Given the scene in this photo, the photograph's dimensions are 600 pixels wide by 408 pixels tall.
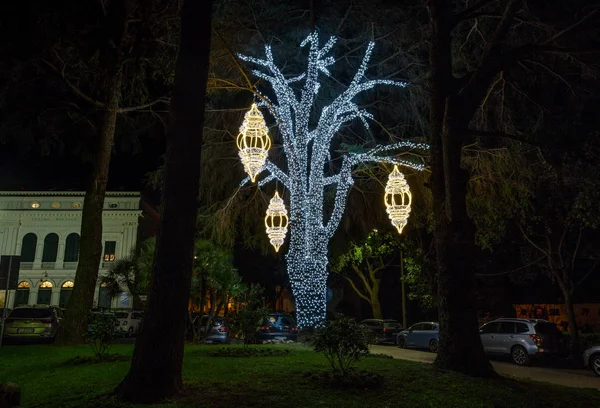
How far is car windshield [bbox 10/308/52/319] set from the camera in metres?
21.0

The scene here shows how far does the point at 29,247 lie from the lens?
43.7 m

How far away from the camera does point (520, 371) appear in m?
15.9

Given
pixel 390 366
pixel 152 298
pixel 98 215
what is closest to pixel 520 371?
pixel 390 366

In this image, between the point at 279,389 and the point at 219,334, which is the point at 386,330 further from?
the point at 279,389

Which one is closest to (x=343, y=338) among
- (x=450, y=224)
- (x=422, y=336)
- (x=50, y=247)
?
(x=450, y=224)

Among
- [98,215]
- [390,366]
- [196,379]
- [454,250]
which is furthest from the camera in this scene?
[98,215]

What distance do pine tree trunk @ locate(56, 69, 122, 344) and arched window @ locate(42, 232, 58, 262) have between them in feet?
98.4

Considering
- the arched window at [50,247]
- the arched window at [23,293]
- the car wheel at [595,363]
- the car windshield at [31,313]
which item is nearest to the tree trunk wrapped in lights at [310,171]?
the car wheel at [595,363]

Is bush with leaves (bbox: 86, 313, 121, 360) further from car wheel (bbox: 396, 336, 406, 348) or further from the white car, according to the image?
the white car

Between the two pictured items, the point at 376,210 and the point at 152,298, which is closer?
the point at 152,298

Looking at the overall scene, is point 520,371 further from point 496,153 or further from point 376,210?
point 376,210

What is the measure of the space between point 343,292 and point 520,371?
1326 inches

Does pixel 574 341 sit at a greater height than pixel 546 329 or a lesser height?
lesser

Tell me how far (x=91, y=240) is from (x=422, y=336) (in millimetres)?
15469
